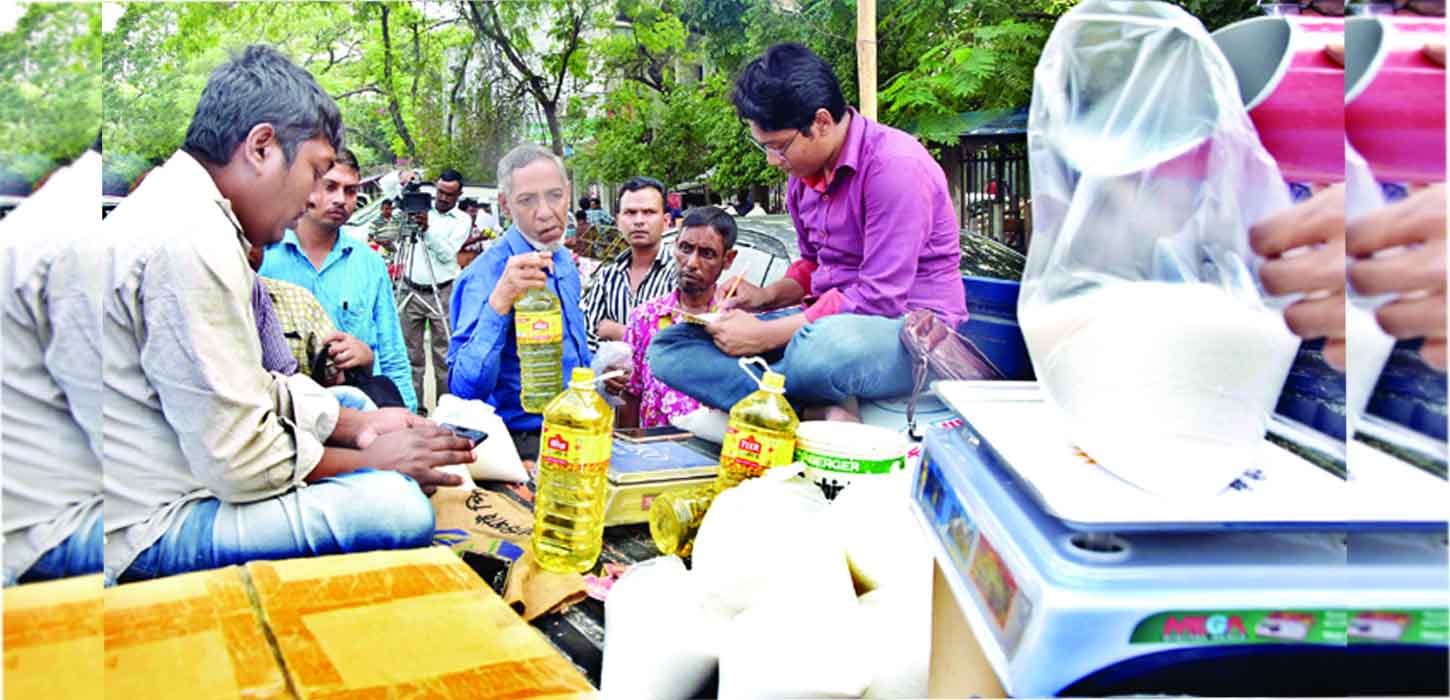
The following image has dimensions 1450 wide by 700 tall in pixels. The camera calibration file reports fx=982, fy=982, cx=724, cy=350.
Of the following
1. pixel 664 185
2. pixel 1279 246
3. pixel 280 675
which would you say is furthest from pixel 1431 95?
pixel 280 675

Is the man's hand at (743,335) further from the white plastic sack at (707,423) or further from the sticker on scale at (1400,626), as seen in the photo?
the sticker on scale at (1400,626)

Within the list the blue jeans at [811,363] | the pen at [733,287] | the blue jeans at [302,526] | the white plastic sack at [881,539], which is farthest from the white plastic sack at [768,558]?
the pen at [733,287]

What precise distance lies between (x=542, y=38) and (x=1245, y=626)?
1.51 m

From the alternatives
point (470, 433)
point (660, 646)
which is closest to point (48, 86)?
point (470, 433)

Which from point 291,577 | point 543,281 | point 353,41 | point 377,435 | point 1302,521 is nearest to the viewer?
point 1302,521

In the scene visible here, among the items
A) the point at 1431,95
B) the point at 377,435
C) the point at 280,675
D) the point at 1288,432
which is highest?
the point at 1431,95

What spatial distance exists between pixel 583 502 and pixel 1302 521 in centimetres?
127

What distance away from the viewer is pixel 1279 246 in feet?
3.51

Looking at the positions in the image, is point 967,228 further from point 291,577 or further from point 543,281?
point 291,577

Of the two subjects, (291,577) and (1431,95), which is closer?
(1431,95)

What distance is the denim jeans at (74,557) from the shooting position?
1.18 m

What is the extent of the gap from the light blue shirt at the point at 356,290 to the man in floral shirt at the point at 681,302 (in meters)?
0.50

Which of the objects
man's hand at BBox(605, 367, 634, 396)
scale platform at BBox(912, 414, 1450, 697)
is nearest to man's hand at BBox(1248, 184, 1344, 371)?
scale platform at BBox(912, 414, 1450, 697)

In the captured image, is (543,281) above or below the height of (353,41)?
below
